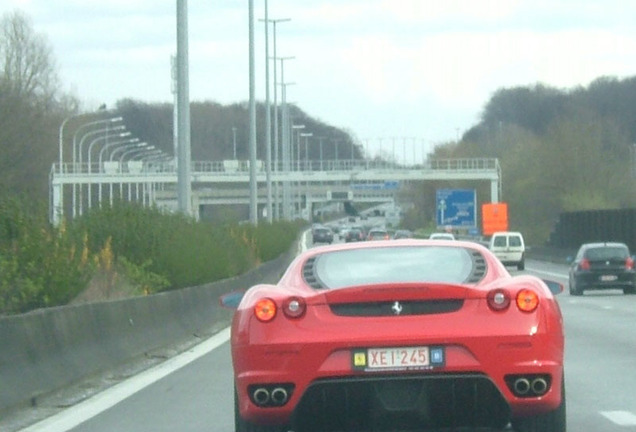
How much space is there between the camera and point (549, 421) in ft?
32.8

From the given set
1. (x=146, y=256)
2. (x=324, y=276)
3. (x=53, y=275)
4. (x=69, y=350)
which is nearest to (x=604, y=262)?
(x=146, y=256)

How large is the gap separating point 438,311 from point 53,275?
413 inches

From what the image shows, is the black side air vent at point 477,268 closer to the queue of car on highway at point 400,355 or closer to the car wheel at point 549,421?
the queue of car on highway at point 400,355

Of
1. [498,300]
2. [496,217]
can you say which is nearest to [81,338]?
[498,300]

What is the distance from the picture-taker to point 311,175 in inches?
4166

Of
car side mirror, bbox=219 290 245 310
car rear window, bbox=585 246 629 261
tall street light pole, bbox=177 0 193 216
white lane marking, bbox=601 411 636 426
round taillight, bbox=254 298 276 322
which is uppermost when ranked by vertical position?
tall street light pole, bbox=177 0 193 216

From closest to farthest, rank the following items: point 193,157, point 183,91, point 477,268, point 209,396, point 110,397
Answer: point 477,268 < point 209,396 < point 110,397 < point 183,91 < point 193,157

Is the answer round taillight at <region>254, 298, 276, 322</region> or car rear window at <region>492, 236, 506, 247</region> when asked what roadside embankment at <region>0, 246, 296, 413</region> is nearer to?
round taillight at <region>254, 298, 276, 322</region>

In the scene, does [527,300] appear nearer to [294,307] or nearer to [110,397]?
[294,307]

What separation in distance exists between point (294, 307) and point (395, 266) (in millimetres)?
972

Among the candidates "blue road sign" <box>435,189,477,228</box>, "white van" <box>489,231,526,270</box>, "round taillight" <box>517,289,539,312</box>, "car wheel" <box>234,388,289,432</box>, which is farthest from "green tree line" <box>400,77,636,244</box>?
"round taillight" <box>517,289,539,312</box>

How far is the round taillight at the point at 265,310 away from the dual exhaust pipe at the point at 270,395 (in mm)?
413

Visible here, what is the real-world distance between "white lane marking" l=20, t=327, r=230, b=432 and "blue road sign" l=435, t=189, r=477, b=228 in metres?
72.3

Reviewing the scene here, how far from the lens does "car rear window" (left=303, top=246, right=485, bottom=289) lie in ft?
33.0
